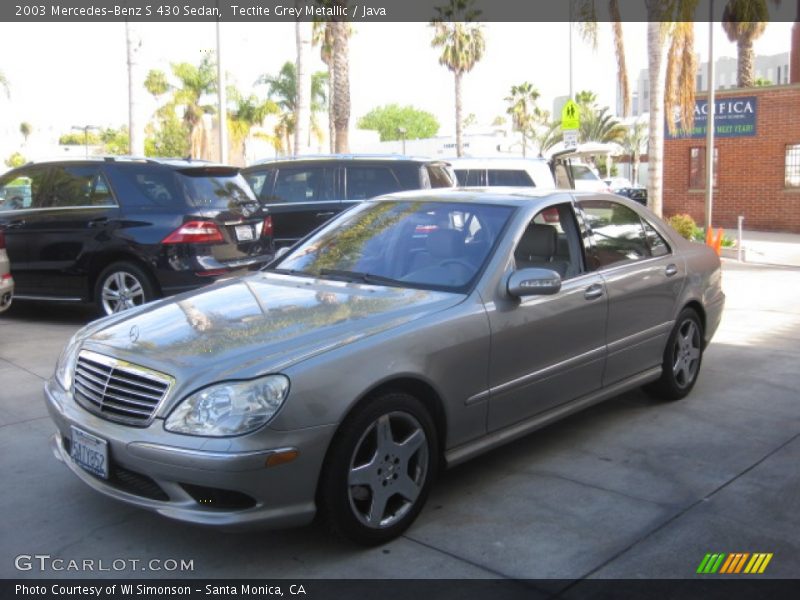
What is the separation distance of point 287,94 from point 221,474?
4280 centimetres

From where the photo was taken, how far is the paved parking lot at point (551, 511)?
12.1 feet

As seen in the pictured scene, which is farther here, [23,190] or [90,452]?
[23,190]

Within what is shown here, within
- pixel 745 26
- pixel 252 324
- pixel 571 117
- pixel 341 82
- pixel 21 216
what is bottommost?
pixel 252 324

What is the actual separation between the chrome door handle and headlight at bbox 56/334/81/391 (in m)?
2.83

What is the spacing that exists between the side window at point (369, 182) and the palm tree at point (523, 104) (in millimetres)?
51570

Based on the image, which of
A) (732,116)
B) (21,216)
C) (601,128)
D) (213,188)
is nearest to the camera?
(213,188)

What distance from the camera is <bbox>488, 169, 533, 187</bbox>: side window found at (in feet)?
48.0

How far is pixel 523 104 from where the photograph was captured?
61.9m

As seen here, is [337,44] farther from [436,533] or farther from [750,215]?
[436,533]

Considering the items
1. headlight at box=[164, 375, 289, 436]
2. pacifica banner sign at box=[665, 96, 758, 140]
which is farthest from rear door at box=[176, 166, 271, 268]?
pacifica banner sign at box=[665, 96, 758, 140]

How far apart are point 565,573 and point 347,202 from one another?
8.10 meters

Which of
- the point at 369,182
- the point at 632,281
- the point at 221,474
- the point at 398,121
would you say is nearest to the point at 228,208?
the point at 369,182

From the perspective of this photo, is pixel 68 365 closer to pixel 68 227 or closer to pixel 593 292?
pixel 593 292
